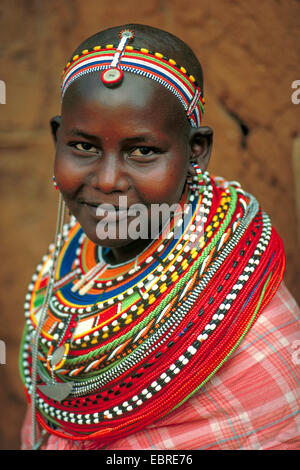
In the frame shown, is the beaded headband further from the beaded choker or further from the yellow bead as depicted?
the yellow bead

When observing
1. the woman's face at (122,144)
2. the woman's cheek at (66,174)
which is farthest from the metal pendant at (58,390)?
the woman's cheek at (66,174)

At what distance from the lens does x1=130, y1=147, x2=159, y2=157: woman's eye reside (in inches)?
55.6

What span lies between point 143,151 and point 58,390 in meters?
0.78

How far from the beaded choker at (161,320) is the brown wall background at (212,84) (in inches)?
29.9

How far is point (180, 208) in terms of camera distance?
157 centimetres

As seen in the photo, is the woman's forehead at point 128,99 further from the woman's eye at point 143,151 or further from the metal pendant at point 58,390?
the metal pendant at point 58,390

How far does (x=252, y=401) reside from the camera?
143 centimetres

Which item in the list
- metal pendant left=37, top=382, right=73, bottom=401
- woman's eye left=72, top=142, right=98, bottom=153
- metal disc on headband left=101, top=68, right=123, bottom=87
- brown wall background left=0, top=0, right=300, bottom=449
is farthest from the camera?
brown wall background left=0, top=0, right=300, bottom=449

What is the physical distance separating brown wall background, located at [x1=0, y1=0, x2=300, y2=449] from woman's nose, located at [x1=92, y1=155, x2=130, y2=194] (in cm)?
114

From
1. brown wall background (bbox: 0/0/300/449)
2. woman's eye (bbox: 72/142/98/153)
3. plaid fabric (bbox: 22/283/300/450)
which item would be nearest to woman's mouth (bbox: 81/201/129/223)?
woman's eye (bbox: 72/142/98/153)

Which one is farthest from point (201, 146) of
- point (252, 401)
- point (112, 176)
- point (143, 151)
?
point (252, 401)

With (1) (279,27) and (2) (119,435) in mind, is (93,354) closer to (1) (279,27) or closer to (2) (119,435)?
(2) (119,435)

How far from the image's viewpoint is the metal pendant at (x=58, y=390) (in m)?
1.58
